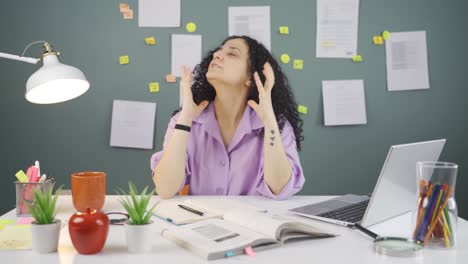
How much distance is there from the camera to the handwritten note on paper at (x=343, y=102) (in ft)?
9.89

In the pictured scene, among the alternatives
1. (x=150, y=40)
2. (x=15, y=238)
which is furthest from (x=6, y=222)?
(x=150, y=40)

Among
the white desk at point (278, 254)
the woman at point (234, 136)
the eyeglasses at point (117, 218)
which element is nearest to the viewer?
the white desk at point (278, 254)

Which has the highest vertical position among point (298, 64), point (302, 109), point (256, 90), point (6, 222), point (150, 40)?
point (150, 40)

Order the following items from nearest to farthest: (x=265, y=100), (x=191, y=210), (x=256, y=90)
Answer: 1. (x=191, y=210)
2. (x=265, y=100)
3. (x=256, y=90)

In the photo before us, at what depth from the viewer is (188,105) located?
185 cm

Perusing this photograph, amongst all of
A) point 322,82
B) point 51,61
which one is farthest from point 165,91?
Answer: point 51,61

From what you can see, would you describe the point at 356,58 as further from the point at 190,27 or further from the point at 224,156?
the point at 224,156

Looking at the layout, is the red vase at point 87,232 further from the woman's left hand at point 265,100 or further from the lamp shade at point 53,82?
the woman's left hand at point 265,100

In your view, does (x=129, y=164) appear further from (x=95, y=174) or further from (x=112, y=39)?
(x=95, y=174)

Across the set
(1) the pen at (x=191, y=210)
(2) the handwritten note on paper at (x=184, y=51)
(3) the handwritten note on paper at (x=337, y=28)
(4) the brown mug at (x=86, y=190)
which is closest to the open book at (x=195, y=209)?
(1) the pen at (x=191, y=210)

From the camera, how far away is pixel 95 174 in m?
1.40

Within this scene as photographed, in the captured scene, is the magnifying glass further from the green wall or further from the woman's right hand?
the green wall

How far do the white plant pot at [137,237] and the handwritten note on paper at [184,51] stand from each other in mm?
1983

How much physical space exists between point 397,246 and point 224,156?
97 centimetres
